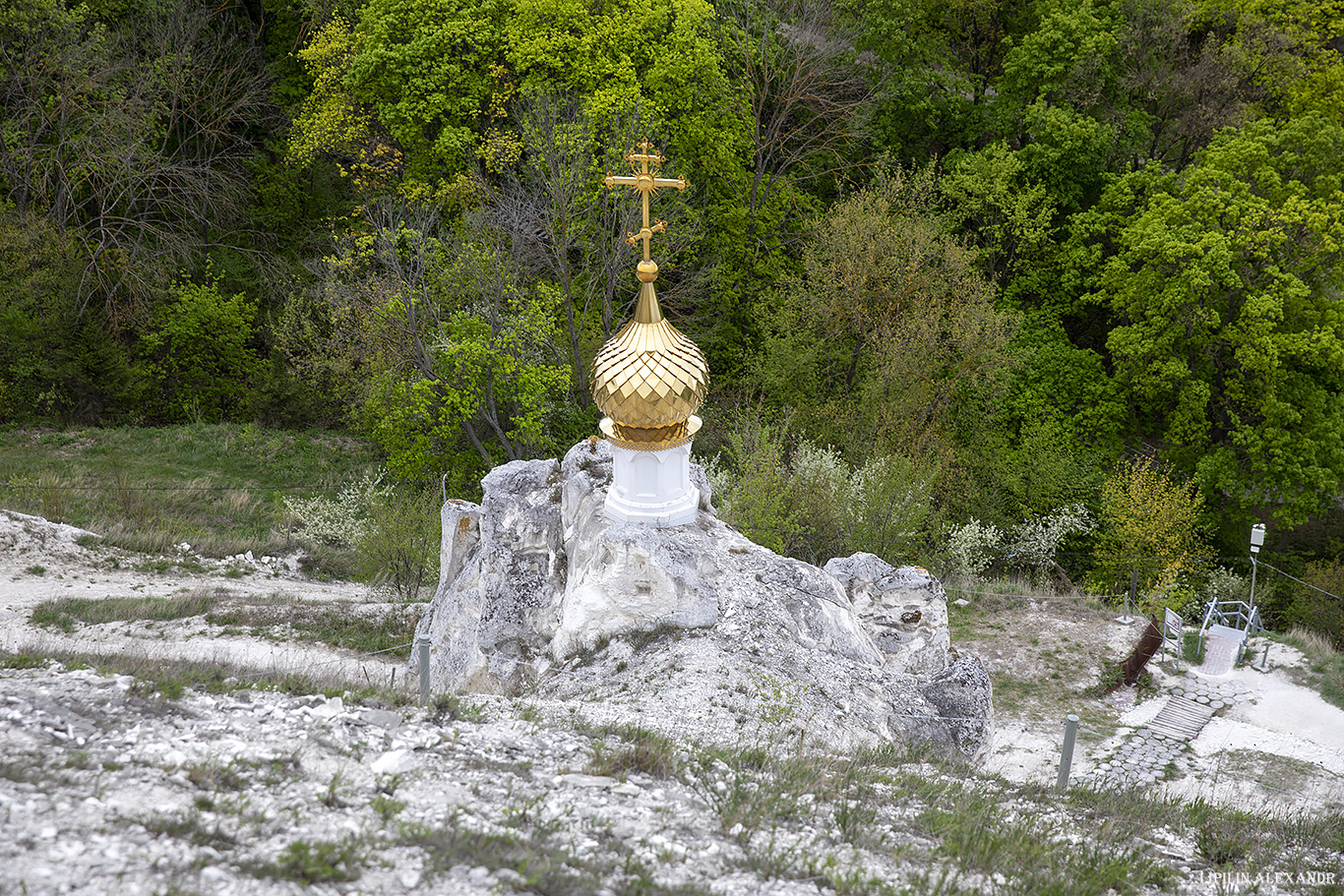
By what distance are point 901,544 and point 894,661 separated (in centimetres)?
821

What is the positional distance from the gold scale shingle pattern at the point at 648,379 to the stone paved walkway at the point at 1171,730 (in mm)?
8273

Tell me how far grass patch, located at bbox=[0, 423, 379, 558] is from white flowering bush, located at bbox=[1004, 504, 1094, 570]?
60.8 ft

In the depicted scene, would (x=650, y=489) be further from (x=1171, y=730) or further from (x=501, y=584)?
(x=1171, y=730)

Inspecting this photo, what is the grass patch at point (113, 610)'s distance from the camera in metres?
14.9

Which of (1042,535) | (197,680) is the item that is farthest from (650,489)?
(1042,535)

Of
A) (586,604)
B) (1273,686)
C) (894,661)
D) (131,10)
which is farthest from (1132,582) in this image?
(131,10)

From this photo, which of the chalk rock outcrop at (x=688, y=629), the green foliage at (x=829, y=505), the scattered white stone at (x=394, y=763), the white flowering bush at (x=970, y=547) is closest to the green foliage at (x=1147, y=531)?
the white flowering bush at (x=970, y=547)

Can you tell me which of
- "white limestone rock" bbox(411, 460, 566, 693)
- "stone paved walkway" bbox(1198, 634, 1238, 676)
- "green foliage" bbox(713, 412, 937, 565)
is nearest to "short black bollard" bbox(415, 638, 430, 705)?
"white limestone rock" bbox(411, 460, 566, 693)

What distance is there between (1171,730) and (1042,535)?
10223 millimetres

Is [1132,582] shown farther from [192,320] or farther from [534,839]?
[192,320]

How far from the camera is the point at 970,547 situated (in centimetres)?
2309

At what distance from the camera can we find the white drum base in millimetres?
11922

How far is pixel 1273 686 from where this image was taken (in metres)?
16.6

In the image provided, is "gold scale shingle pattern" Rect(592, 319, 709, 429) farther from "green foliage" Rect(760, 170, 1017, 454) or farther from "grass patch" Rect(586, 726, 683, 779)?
"green foliage" Rect(760, 170, 1017, 454)
